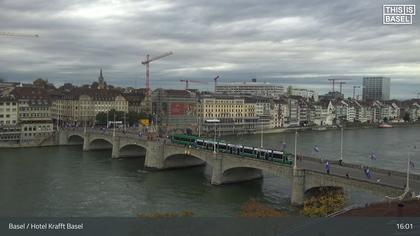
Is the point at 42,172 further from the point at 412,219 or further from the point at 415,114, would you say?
the point at 415,114

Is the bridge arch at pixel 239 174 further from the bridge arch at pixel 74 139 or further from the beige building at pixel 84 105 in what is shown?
the beige building at pixel 84 105

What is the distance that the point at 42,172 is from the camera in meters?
46.8

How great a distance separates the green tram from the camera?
1483 inches

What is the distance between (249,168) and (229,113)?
7688 cm

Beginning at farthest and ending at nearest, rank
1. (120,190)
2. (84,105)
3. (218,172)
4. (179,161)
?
(84,105), (179,161), (218,172), (120,190)

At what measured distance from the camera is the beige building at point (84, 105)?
102562mm

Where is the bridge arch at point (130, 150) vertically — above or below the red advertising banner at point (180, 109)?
below

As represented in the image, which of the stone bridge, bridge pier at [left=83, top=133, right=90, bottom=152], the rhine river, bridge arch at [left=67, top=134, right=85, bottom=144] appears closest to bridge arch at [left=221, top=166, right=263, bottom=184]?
the stone bridge

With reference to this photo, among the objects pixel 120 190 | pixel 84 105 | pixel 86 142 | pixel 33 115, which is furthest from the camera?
pixel 84 105

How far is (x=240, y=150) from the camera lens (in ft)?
139

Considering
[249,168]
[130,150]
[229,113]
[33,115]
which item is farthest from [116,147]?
[229,113]

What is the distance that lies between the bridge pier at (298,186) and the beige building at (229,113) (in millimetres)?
75174

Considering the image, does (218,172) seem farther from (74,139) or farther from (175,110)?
(175,110)

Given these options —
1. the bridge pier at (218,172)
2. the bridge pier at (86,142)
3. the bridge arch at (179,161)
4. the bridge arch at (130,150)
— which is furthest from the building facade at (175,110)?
the bridge pier at (218,172)
